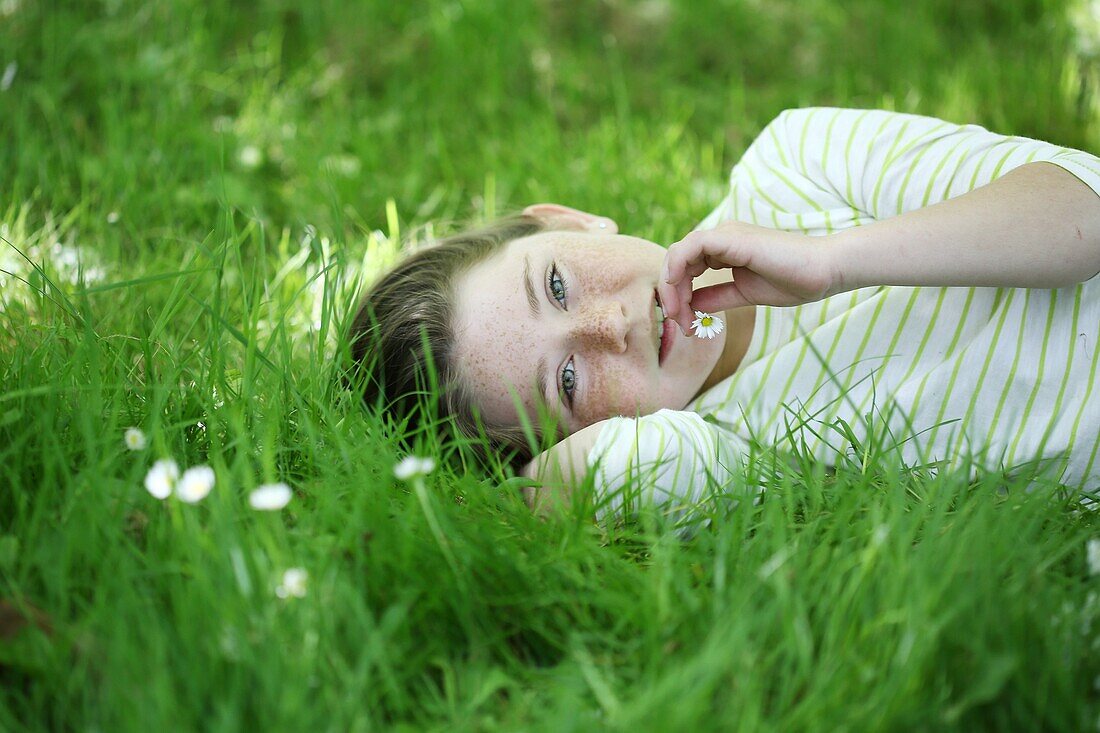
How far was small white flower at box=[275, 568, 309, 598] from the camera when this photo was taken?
1191 millimetres

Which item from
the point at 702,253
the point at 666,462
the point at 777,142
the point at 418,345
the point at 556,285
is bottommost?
the point at 666,462

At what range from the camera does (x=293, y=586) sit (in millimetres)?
1192

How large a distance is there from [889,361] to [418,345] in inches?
37.1

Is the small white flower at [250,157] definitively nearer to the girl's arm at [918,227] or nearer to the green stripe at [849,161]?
the girl's arm at [918,227]

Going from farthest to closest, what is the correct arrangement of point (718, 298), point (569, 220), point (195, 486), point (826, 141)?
point (569, 220) < point (826, 141) < point (718, 298) < point (195, 486)

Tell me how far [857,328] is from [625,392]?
1.62 ft

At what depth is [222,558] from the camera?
124 centimetres

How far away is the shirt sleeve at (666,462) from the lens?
5.36 feet

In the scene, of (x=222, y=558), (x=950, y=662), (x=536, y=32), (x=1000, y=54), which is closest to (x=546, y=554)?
(x=222, y=558)

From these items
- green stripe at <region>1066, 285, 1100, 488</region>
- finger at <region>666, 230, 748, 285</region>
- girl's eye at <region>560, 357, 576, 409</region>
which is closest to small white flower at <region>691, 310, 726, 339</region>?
finger at <region>666, 230, 748, 285</region>

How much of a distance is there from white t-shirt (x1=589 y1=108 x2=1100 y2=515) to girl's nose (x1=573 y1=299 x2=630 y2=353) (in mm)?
166

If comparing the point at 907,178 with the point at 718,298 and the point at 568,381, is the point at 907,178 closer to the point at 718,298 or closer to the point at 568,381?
the point at 718,298

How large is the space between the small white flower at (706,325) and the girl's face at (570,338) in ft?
0.33

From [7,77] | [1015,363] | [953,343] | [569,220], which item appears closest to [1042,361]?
[1015,363]
